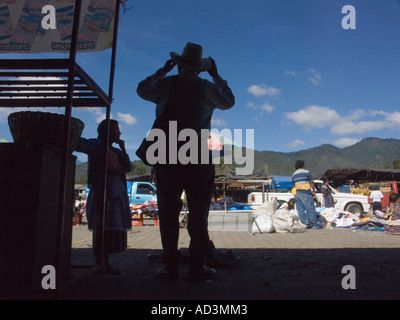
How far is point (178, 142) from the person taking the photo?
2.83m

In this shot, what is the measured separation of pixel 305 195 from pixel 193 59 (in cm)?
791

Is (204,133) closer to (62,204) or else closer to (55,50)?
(62,204)

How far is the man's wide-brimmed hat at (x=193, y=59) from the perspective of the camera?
118 inches

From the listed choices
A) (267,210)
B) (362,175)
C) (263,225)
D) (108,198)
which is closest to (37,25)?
(108,198)

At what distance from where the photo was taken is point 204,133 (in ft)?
9.68

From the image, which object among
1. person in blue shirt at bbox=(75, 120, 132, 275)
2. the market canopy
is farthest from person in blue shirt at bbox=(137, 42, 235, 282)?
the market canopy

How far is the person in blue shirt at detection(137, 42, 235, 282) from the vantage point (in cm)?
280

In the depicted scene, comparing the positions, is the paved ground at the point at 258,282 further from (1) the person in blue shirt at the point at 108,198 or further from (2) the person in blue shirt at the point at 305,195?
(2) the person in blue shirt at the point at 305,195

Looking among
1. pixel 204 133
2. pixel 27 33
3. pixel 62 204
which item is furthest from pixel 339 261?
pixel 27 33

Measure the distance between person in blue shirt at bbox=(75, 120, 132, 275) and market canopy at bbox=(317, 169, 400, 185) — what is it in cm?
2545

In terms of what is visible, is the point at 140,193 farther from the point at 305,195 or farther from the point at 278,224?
the point at 278,224

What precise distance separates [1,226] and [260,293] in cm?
183

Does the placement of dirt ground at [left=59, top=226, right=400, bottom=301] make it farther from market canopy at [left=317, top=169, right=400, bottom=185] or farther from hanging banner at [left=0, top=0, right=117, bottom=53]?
market canopy at [left=317, top=169, right=400, bottom=185]
